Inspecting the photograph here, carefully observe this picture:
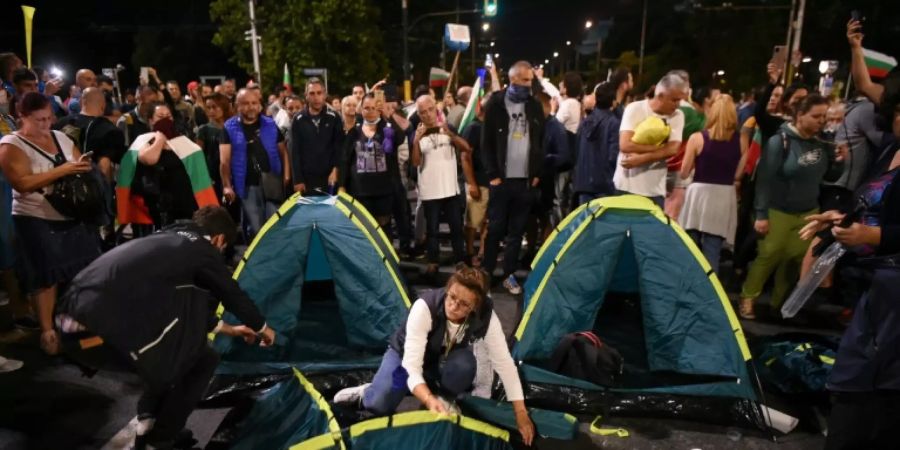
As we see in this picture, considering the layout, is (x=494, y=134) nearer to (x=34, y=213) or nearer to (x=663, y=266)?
(x=663, y=266)

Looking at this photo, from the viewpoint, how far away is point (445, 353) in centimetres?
314

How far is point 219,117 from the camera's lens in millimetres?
6691

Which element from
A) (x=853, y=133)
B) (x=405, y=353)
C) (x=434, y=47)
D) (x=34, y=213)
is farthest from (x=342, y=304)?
(x=434, y=47)

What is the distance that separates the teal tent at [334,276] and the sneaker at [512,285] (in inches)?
65.4

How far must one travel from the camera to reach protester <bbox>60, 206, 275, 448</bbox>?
8.09ft

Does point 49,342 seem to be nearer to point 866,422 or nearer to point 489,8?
point 866,422

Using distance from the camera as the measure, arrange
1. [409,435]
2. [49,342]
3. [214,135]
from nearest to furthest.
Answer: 1. [409,435]
2. [49,342]
3. [214,135]

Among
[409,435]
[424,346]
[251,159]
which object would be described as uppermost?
[251,159]

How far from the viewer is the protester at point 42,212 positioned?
3617 mm

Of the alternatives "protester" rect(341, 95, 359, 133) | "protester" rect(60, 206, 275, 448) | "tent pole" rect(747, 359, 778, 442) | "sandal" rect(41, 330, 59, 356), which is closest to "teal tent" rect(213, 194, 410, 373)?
"protester" rect(60, 206, 275, 448)

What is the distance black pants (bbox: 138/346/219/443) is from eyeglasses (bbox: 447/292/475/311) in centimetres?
129

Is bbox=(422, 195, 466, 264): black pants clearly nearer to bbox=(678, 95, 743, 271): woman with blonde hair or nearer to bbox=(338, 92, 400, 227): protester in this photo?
bbox=(338, 92, 400, 227): protester

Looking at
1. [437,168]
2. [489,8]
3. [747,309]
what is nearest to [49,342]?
[437,168]

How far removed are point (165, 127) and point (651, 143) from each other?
3971 millimetres
